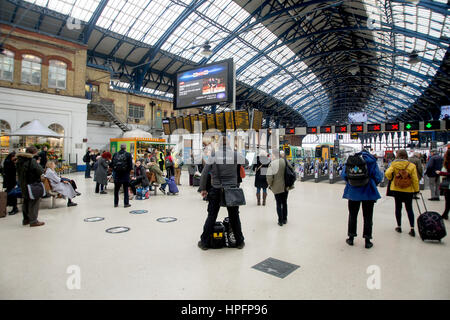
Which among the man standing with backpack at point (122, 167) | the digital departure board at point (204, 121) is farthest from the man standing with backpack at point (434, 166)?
the digital departure board at point (204, 121)

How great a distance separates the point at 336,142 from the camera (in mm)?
24969

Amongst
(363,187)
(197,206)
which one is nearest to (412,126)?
(363,187)

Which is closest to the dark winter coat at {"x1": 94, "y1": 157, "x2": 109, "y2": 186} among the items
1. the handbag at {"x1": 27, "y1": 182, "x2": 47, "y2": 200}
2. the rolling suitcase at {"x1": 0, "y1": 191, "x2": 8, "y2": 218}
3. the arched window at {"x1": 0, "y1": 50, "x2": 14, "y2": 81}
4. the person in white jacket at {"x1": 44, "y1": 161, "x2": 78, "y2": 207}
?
the person in white jacket at {"x1": 44, "y1": 161, "x2": 78, "y2": 207}

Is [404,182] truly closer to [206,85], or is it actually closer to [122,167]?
[122,167]

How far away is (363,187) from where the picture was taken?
4.08m

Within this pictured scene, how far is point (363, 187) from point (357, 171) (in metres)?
0.27

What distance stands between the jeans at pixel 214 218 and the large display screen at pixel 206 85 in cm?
1141

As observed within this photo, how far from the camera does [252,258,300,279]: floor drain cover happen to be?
3039 millimetres

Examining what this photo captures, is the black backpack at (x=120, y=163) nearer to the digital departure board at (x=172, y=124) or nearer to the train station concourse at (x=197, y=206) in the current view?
the train station concourse at (x=197, y=206)

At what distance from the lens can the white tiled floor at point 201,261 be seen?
2596 millimetres

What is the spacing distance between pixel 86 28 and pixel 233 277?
2222cm

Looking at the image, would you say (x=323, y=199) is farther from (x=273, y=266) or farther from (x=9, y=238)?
(x=9, y=238)

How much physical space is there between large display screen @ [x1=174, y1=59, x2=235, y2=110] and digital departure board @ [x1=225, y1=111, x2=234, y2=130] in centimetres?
112
